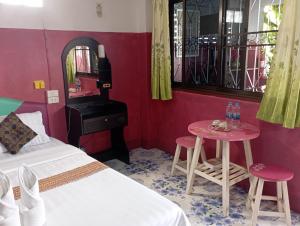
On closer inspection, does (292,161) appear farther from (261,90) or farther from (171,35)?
(171,35)

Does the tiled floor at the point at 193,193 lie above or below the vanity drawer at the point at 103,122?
below

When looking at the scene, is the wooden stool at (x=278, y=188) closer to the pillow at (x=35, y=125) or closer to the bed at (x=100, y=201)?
the bed at (x=100, y=201)

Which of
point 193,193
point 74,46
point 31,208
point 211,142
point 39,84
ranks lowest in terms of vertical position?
point 193,193

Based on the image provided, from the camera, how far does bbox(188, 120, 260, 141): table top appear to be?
Answer: 221 centimetres

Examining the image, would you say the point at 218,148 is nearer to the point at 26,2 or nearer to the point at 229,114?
the point at 229,114

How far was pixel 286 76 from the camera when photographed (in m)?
2.12

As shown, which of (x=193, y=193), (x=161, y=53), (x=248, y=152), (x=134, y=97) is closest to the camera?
(x=248, y=152)

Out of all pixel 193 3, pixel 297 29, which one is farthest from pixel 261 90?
pixel 193 3

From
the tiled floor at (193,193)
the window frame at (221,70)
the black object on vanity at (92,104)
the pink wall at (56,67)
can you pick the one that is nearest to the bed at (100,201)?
the tiled floor at (193,193)

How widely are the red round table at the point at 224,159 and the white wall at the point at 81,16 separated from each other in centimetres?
174

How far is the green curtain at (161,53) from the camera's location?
324cm

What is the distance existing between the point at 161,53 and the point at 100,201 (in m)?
2.21

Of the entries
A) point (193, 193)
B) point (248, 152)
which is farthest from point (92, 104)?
point (248, 152)

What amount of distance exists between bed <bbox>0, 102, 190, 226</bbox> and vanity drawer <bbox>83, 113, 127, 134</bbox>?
33.6 inches
